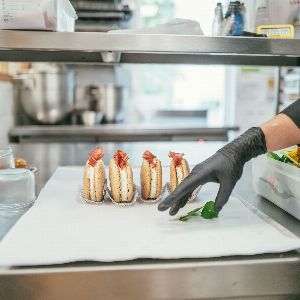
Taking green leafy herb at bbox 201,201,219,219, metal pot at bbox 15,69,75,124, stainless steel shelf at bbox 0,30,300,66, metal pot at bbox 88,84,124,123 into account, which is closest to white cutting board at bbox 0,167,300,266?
green leafy herb at bbox 201,201,219,219

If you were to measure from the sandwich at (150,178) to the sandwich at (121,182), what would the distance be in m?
0.04

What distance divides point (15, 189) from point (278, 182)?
59 centimetres

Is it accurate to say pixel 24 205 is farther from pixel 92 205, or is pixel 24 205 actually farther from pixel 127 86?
pixel 127 86


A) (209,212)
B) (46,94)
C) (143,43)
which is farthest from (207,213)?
(46,94)

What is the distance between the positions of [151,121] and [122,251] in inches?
117

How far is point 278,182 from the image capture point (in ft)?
2.88

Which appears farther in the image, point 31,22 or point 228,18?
point 228,18

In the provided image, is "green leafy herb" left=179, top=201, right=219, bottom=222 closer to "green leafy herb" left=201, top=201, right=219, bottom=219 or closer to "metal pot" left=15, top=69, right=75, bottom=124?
"green leafy herb" left=201, top=201, right=219, bottom=219

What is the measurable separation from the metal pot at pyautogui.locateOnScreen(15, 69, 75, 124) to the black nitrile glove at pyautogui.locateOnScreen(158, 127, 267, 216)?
2022 mm

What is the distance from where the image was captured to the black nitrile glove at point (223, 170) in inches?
29.8

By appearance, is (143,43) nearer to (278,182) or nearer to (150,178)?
(150,178)

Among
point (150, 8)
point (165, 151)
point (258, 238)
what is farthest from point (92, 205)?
point (150, 8)

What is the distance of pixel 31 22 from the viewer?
878 millimetres

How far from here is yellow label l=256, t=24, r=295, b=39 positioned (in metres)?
1.00
